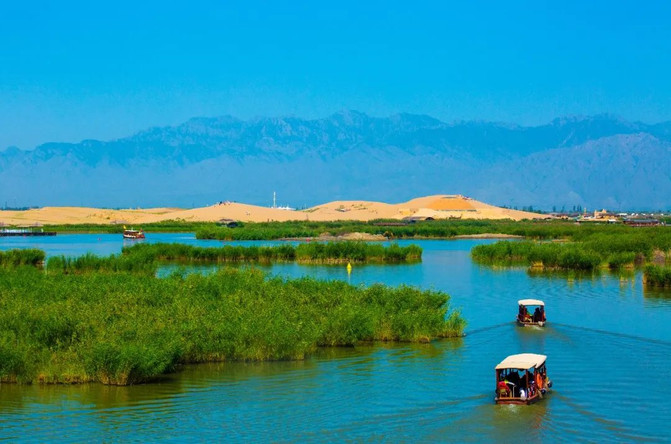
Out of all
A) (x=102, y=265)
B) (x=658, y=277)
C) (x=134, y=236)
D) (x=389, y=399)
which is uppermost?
(x=134, y=236)

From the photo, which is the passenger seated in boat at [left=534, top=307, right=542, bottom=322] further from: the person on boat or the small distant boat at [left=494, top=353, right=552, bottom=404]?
the person on boat

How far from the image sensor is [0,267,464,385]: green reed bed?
17.8 meters

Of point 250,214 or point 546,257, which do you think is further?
point 250,214

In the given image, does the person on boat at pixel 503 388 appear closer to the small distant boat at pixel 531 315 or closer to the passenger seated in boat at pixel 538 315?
the small distant boat at pixel 531 315

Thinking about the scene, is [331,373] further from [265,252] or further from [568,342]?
[265,252]

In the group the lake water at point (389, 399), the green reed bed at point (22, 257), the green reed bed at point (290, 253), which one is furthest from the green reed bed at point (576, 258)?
the green reed bed at point (22, 257)

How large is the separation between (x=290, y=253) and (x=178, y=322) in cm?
3105

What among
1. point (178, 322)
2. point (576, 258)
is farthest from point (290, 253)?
point (178, 322)

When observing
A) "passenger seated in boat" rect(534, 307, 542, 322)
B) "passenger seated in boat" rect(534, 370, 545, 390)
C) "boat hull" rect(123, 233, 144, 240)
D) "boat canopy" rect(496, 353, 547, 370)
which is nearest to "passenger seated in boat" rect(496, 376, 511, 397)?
"boat canopy" rect(496, 353, 547, 370)

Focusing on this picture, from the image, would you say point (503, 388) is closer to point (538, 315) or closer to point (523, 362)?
point (523, 362)

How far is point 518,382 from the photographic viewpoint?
16.7m

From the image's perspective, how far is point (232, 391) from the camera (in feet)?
57.6

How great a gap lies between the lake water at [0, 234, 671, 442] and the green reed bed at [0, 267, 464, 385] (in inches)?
17.1

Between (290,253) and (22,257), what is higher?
(290,253)
